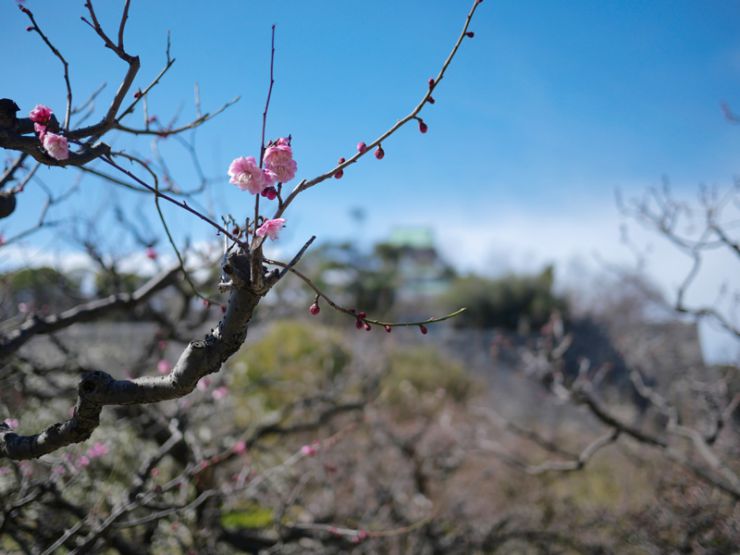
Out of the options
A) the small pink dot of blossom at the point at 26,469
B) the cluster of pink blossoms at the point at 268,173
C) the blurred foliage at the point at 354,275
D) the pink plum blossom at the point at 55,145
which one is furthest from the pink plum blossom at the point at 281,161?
the blurred foliage at the point at 354,275

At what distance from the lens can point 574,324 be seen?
15.2 metres

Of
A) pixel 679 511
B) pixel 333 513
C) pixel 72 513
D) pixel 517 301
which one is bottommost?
pixel 679 511

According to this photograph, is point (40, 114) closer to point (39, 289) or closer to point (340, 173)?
point (340, 173)

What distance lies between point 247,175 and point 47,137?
605mm

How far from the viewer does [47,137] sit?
1587 mm

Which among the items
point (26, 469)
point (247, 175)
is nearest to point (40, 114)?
point (247, 175)

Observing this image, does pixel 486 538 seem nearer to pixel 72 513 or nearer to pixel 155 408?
pixel 155 408

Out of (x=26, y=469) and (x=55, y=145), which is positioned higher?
(x=55, y=145)

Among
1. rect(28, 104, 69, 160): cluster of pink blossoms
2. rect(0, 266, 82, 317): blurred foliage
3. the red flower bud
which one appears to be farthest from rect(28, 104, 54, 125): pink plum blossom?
rect(0, 266, 82, 317): blurred foliage

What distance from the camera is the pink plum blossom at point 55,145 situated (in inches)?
62.3

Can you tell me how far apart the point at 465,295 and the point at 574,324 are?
10.7ft

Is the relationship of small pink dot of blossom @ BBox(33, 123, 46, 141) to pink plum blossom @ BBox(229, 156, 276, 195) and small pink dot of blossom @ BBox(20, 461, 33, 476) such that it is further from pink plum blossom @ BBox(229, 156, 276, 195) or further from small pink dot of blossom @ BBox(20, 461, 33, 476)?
small pink dot of blossom @ BBox(20, 461, 33, 476)

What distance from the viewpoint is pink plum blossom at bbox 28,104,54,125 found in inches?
63.9

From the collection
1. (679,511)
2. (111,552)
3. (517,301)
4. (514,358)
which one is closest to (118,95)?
(111,552)
